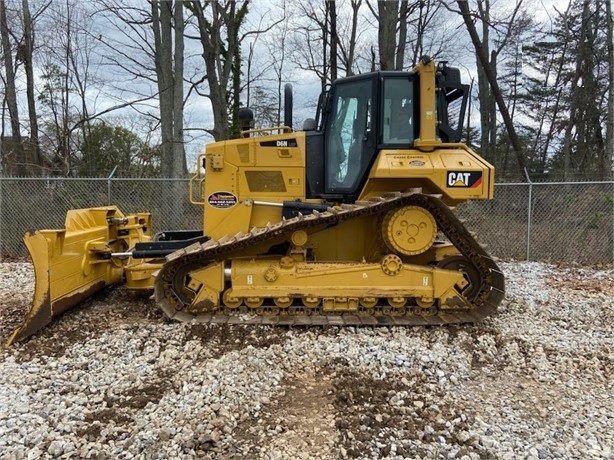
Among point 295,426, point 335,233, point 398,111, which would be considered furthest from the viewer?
point 335,233

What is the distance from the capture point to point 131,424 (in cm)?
308

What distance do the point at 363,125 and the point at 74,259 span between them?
355 centimetres

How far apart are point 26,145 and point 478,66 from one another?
19350 millimetres

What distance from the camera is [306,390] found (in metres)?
3.66

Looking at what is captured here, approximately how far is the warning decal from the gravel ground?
1524 mm

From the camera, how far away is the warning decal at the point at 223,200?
5609 millimetres

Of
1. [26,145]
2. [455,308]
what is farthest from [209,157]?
[26,145]

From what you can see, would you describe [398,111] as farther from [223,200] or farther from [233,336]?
[233,336]

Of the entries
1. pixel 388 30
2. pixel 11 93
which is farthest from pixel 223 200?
pixel 11 93

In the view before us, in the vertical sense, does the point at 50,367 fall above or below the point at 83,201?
below

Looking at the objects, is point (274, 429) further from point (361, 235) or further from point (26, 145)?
point (26, 145)

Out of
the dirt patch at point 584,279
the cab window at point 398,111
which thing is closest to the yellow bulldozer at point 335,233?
the cab window at point 398,111

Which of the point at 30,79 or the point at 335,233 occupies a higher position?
the point at 30,79

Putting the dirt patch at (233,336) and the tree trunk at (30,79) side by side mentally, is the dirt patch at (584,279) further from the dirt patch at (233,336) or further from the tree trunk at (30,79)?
the tree trunk at (30,79)
